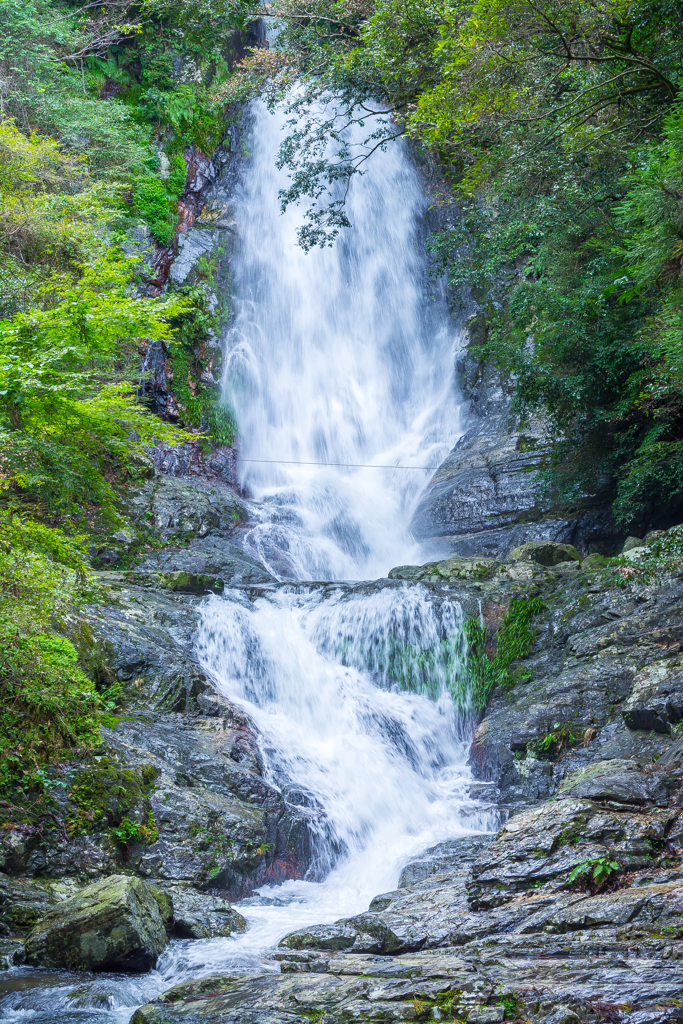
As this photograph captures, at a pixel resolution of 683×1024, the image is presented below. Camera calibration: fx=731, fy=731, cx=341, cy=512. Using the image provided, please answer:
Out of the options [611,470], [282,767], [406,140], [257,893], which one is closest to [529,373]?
[611,470]

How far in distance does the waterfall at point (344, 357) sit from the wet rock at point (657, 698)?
9634 mm

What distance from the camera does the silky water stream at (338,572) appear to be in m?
7.58

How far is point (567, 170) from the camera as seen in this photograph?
1333 cm

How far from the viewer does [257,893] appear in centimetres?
727

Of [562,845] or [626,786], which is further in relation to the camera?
[626,786]

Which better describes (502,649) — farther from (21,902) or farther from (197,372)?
(197,372)

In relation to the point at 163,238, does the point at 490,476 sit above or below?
below

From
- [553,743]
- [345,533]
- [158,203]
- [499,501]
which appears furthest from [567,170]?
[158,203]

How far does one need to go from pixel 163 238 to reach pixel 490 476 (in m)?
12.0

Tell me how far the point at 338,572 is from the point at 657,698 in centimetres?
948

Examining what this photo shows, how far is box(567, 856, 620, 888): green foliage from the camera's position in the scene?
15.7ft

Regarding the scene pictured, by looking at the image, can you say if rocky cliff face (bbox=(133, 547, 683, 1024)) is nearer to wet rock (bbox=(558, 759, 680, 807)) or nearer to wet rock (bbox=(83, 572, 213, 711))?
wet rock (bbox=(558, 759, 680, 807))

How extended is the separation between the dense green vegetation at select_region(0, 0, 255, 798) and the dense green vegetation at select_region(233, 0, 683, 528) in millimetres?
4399

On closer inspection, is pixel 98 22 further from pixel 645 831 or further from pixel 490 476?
pixel 645 831
